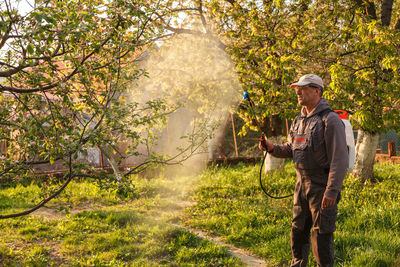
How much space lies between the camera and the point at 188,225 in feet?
20.2

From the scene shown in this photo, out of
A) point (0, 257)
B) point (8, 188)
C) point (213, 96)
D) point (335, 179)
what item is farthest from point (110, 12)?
point (8, 188)

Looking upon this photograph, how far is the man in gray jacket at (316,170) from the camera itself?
3316mm

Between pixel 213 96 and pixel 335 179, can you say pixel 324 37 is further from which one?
pixel 335 179

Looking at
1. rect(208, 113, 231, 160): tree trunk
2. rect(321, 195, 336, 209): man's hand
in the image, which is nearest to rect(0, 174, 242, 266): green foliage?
rect(321, 195, 336, 209): man's hand

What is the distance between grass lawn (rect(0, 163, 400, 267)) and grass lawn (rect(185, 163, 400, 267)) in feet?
0.05

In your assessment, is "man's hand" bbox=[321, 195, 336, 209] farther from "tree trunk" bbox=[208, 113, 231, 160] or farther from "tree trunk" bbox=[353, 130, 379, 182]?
"tree trunk" bbox=[208, 113, 231, 160]

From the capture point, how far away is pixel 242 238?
17.3 feet

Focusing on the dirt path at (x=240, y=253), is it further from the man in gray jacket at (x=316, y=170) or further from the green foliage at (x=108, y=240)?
the man in gray jacket at (x=316, y=170)

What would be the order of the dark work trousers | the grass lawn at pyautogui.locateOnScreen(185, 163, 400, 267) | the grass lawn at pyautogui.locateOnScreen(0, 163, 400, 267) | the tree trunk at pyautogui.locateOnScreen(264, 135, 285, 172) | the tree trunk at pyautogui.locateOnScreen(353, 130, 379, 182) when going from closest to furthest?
the dark work trousers, the grass lawn at pyautogui.locateOnScreen(185, 163, 400, 267), the grass lawn at pyautogui.locateOnScreen(0, 163, 400, 267), the tree trunk at pyautogui.locateOnScreen(353, 130, 379, 182), the tree trunk at pyautogui.locateOnScreen(264, 135, 285, 172)

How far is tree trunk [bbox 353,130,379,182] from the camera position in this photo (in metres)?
8.06

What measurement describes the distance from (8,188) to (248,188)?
660 centimetres

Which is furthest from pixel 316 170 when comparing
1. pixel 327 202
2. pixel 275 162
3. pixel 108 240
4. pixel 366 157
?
pixel 275 162

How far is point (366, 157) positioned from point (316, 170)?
533 cm

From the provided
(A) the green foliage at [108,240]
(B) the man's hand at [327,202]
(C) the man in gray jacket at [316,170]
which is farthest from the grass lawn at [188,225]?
(B) the man's hand at [327,202]
